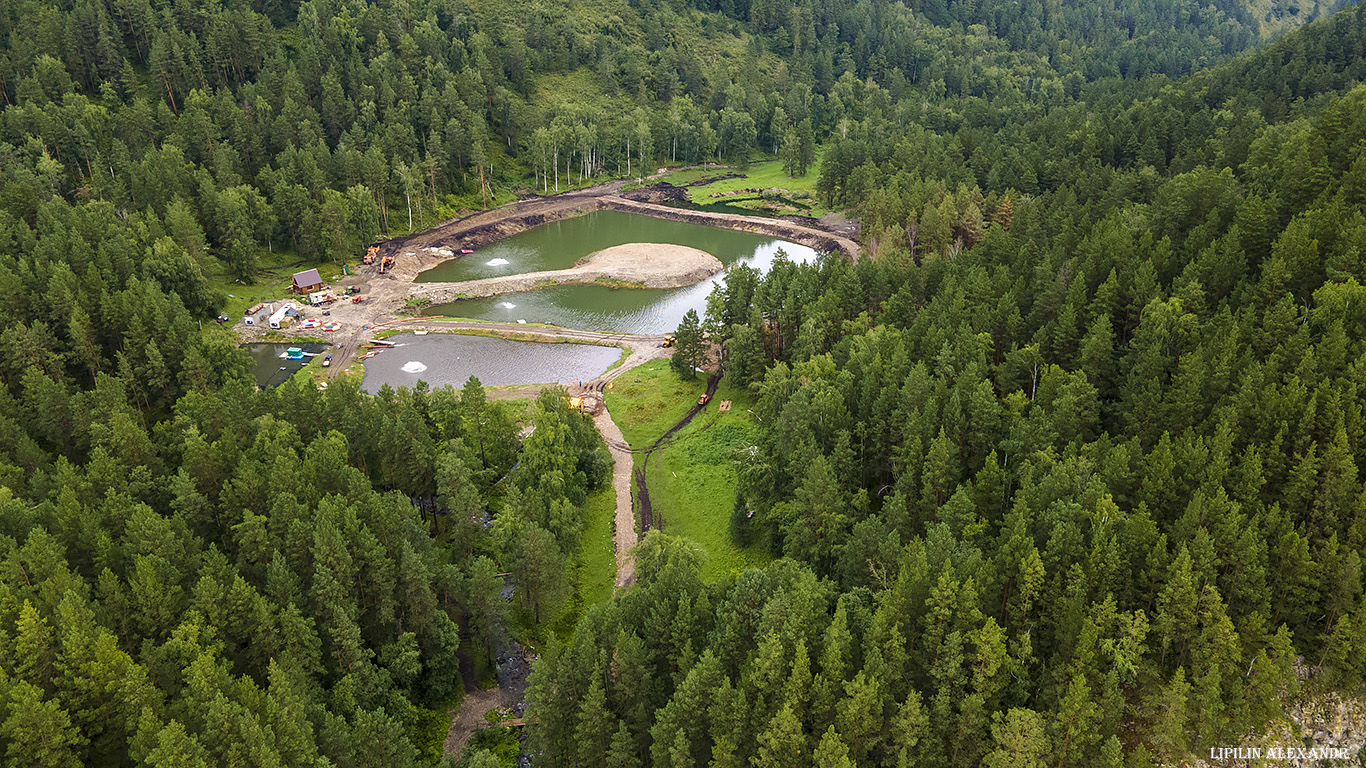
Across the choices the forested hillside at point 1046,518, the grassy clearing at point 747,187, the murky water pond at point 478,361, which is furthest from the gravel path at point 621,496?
the grassy clearing at point 747,187

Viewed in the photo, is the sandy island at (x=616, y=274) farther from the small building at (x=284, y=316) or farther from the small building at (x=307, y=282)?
the small building at (x=284, y=316)

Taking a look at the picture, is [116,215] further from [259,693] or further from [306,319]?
[259,693]

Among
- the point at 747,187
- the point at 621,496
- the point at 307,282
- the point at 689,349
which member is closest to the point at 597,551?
the point at 621,496

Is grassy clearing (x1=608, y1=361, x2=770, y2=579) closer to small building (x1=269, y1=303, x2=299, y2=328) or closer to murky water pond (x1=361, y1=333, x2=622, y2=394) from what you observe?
murky water pond (x1=361, y1=333, x2=622, y2=394)

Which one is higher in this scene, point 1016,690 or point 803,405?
point 803,405

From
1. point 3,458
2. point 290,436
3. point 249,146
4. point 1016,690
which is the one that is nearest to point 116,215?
point 249,146

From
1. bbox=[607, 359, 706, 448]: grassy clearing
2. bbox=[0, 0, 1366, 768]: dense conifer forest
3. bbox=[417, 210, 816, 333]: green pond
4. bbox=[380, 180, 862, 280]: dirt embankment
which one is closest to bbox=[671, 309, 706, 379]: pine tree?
bbox=[607, 359, 706, 448]: grassy clearing

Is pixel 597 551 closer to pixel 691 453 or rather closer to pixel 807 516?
pixel 691 453

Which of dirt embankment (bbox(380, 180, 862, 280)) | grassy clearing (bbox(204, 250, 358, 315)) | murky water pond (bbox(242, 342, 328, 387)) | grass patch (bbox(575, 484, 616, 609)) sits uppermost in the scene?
dirt embankment (bbox(380, 180, 862, 280))
